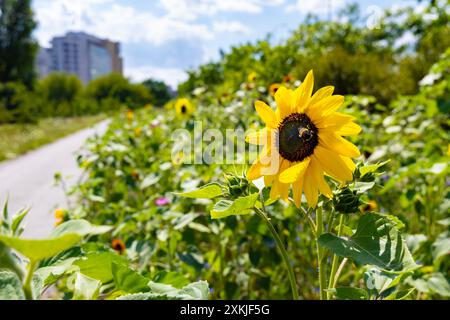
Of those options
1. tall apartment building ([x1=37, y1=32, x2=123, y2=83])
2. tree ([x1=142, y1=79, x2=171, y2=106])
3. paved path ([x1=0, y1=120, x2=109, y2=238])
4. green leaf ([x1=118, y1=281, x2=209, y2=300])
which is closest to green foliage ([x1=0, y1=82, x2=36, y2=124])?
tree ([x1=142, y1=79, x2=171, y2=106])

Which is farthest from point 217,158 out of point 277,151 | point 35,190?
point 35,190

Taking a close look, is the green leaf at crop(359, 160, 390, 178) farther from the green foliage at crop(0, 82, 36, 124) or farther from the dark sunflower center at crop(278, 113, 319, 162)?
the green foliage at crop(0, 82, 36, 124)

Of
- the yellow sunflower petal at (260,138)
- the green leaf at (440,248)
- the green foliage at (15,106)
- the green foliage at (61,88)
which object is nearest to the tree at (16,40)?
the green foliage at (15,106)

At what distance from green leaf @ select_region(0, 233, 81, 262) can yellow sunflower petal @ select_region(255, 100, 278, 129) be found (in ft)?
1.05

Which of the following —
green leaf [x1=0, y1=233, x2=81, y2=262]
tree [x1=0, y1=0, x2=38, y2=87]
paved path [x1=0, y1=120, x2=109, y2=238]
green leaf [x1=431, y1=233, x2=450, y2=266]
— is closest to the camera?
green leaf [x1=0, y1=233, x2=81, y2=262]

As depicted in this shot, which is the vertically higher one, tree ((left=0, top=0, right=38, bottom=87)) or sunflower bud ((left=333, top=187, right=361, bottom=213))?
tree ((left=0, top=0, right=38, bottom=87))

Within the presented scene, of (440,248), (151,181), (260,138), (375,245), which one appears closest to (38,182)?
(151,181)

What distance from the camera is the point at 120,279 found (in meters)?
0.42

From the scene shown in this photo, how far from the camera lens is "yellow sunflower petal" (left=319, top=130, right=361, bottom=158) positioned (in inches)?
20.0

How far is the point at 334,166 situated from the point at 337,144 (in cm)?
3

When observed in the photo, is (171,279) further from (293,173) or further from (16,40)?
(16,40)

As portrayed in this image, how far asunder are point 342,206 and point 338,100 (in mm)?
112

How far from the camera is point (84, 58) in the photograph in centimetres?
5897

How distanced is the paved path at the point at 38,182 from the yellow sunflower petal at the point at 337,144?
5.41ft
